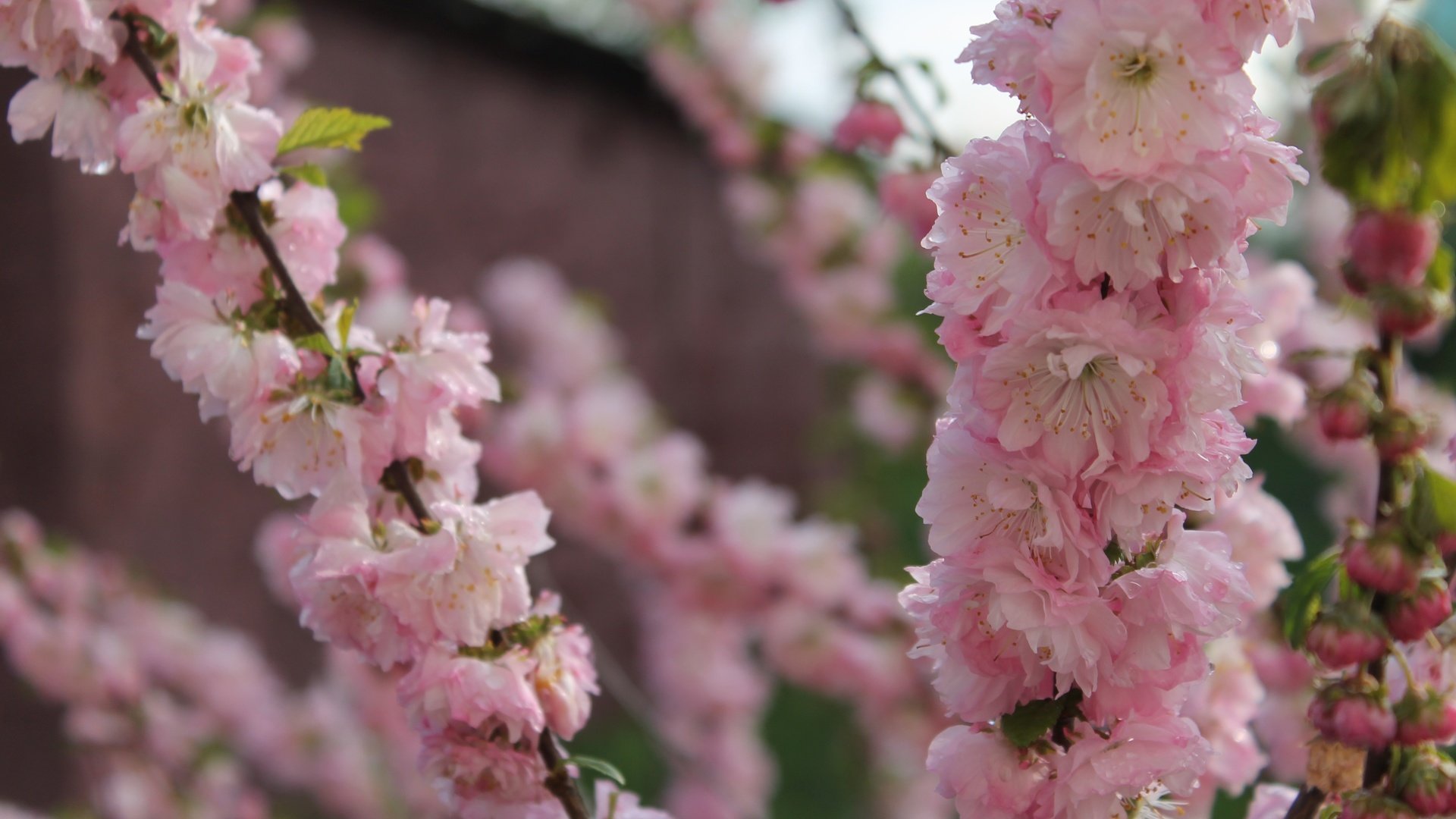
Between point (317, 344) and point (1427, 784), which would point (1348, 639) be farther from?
point (317, 344)

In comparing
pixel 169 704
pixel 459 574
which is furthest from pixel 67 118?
pixel 169 704

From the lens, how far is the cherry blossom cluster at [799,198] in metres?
2.87

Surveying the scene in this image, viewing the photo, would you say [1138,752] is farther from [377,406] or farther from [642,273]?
[642,273]

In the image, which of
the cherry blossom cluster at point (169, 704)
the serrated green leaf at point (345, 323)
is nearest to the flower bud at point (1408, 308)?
the serrated green leaf at point (345, 323)

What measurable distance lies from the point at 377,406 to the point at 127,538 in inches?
109

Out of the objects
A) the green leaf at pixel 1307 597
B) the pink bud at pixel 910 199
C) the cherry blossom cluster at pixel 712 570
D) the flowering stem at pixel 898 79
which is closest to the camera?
the green leaf at pixel 1307 597

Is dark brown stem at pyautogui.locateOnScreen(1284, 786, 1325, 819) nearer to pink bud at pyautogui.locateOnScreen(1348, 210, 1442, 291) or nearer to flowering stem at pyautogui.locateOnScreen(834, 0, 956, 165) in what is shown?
pink bud at pyautogui.locateOnScreen(1348, 210, 1442, 291)

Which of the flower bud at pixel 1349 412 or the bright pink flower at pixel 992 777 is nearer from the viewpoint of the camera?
the bright pink flower at pixel 992 777

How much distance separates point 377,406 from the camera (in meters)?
0.83

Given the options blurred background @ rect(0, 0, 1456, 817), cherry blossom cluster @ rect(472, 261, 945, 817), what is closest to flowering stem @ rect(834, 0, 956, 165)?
blurred background @ rect(0, 0, 1456, 817)

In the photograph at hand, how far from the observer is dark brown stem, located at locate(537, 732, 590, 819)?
86cm

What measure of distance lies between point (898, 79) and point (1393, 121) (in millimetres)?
722

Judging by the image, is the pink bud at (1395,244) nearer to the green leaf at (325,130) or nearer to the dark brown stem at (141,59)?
the green leaf at (325,130)

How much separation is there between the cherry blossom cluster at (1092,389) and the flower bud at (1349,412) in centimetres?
17
